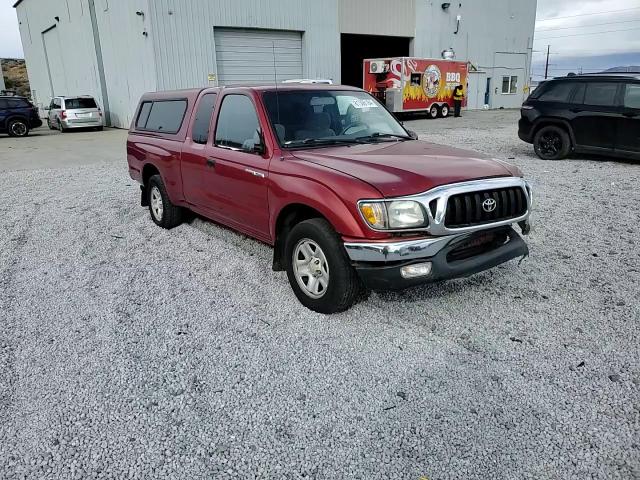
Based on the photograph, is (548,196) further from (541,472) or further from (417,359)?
(541,472)

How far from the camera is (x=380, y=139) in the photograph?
4.90m

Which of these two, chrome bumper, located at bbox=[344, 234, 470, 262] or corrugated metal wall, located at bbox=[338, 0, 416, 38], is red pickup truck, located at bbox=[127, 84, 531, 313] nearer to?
chrome bumper, located at bbox=[344, 234, 470, 262]

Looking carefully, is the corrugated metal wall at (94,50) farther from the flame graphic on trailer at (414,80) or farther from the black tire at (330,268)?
the black tire at (330,268)

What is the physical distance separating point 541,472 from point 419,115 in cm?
2900

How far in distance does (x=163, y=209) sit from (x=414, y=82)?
73.3ft

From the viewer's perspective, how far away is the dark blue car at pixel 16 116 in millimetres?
21969

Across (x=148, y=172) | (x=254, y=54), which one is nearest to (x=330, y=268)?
(x=148, y=172)

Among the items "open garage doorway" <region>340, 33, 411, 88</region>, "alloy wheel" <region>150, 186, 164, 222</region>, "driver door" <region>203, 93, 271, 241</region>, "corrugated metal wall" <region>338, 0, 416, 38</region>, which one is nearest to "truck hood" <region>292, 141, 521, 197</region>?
"driver door" <region>203, 93, 271, 241</region>

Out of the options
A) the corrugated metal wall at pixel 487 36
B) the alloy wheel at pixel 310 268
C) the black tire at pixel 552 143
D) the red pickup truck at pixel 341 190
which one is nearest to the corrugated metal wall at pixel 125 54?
the black tire at pixel 552 143

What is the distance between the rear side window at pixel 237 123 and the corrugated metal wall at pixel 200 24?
697 inches

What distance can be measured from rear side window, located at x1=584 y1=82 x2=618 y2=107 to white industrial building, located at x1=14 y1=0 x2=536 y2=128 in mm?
9309

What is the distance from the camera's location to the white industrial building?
71.0 feet

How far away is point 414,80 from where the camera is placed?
86.3ft

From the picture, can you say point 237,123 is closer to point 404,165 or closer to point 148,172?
point 404,165
